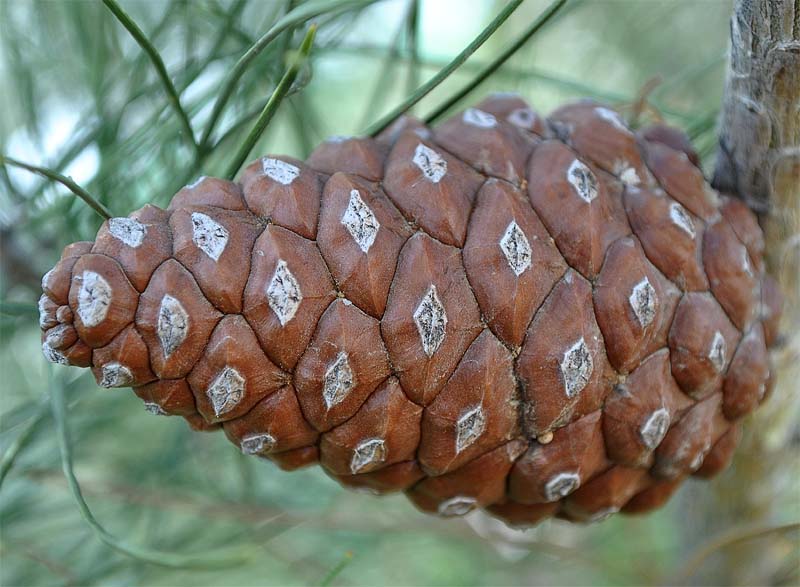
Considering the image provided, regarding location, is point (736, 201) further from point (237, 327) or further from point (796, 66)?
point (237, 327)

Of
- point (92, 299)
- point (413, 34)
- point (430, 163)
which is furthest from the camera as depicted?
point (413, 34)

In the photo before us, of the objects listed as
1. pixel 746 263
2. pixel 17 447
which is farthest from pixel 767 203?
pixel 17 447

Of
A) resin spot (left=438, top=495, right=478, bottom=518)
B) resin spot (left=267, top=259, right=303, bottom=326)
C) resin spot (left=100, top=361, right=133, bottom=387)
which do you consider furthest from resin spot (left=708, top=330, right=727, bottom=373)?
resin spot (left=100, top=361, right=133, bottom=387)

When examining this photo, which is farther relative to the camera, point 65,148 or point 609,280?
point 65,148

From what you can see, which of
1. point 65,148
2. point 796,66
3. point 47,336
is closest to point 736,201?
point 796,66

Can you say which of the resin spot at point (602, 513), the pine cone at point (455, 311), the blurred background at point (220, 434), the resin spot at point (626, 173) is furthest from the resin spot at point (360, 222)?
the resin spot at point (602, 513)

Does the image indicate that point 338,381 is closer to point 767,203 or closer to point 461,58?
point 461,58

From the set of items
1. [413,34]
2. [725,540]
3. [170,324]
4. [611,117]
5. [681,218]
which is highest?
[413,34]
